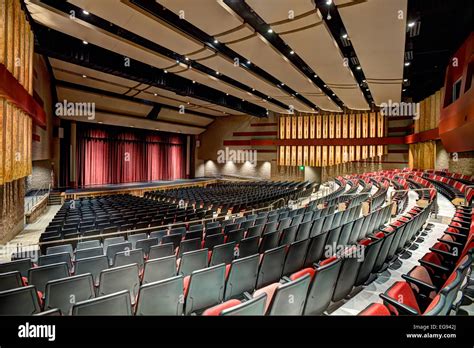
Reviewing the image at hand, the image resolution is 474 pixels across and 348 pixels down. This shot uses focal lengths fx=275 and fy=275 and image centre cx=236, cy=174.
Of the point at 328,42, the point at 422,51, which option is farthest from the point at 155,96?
the point at 422,51

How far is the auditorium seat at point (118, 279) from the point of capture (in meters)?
2.62

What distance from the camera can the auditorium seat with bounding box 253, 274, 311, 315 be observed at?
178cm

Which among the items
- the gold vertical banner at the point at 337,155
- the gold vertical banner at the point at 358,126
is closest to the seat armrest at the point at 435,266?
the gold vertical banner at the point at 358,126

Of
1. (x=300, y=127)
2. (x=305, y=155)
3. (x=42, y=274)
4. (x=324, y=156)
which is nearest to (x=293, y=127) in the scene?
(x=300, y=127)

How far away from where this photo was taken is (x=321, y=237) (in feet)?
11.6

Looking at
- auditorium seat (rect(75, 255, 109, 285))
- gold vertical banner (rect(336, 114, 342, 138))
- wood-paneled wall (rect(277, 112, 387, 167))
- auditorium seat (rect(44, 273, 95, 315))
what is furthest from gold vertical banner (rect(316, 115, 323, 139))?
auditorium seat (rect(44, 273, 95, 315))

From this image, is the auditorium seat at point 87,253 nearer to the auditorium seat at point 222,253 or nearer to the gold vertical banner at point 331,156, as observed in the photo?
the auditorium seat at point 222,253

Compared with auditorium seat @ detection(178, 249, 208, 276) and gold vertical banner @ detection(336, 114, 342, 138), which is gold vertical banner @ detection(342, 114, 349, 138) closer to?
gold vertical banner @ detection(336, 114, 342, 138)

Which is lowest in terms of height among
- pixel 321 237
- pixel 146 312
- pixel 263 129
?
pixel 146 312

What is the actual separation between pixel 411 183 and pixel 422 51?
450 centimetres

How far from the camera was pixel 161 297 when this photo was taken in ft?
7.06

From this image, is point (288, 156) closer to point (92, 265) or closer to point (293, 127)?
point (293, 127)

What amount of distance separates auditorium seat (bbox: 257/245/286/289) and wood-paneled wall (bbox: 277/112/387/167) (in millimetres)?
17120

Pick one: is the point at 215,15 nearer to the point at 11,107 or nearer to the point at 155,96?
the point at 11,107
